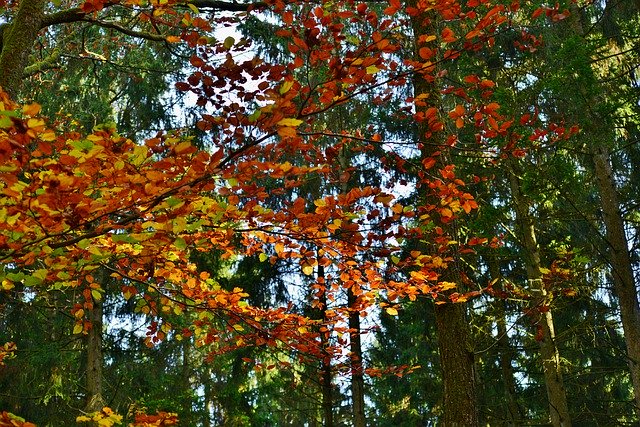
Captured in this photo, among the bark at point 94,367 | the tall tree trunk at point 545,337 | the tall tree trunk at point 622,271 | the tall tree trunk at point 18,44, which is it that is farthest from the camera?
the bark at point 94,367

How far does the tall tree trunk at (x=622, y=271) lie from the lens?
6.82 meters

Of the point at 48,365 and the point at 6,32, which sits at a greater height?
the point at 6,32

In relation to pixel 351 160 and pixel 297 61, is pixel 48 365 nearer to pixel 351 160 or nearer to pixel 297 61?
pixel 351 160

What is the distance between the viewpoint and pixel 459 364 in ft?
14.3

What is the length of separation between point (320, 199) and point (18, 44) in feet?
7.41

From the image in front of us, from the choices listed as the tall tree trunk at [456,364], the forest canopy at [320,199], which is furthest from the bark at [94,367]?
the tall tree trunk at [456,364]

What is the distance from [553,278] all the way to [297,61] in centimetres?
573

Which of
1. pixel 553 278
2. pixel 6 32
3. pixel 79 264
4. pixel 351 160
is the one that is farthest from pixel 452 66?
pixel 79 264

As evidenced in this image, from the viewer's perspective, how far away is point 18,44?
3629mm

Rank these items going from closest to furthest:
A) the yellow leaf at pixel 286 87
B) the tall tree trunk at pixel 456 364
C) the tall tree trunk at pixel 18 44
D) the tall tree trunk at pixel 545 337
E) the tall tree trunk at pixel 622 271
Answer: the yellow leaf at pixel 286 87 < the tall tree trunk at pixel 18 44 < the tall tree trunk at pixel 456 364 < the tall tree trunk at pixel 622 271 < the tall tree trunk at pixel 545 337

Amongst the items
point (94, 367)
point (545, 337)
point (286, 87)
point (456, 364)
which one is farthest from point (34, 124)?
point (94, 367)

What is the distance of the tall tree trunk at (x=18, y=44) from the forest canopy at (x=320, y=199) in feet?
0.05

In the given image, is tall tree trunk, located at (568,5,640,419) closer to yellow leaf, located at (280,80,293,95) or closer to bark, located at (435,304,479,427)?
bark, located at (435,304,479,427)

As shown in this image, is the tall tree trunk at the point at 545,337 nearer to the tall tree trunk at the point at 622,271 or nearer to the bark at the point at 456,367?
the tall tree trunk at the point at 622,271
